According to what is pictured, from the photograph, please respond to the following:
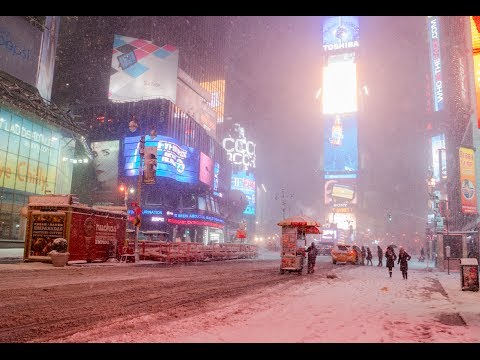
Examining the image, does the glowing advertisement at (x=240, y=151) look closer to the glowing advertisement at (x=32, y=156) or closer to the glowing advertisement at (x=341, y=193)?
the glowing advertisement at (x=341, y=193)

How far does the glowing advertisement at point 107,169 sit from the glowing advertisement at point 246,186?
127 feet

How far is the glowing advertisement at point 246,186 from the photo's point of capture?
95.5m

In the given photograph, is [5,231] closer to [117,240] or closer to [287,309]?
[117,240]

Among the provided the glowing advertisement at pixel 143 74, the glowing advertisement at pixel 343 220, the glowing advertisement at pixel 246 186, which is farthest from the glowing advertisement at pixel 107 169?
the glowing advertisement at pixel 343 220

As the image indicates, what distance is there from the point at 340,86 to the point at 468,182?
10282 centimetres

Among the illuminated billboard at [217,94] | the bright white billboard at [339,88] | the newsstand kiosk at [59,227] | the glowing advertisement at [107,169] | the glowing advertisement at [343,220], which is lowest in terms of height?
the newsstand kiosk at [59,227]

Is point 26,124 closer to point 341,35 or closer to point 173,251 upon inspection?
point 173,251

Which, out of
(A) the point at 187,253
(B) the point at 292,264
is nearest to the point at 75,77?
(A) the point at 187,253

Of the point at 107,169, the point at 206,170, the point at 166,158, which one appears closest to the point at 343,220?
the point at 206,170

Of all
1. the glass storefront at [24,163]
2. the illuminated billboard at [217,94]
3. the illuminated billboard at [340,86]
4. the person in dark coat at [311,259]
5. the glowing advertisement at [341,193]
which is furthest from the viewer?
the illuminated billboard at [340,86]

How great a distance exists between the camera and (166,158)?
59.2 m

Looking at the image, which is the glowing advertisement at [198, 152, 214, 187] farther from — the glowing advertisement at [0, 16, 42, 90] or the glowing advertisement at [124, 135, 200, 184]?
the glowing advertisement at [0, 16, 42, 90]
